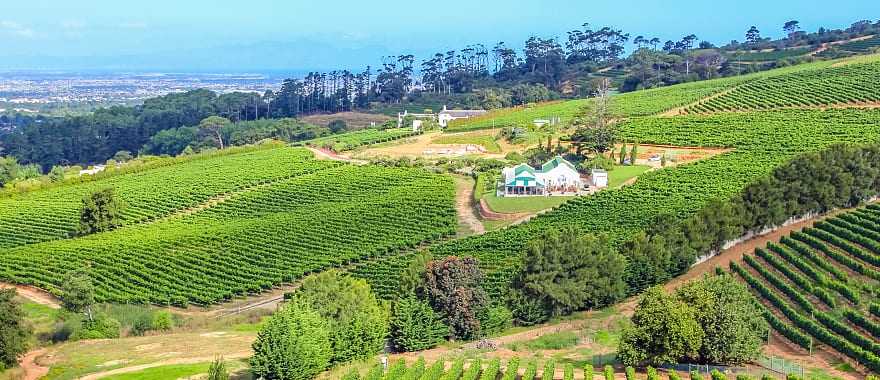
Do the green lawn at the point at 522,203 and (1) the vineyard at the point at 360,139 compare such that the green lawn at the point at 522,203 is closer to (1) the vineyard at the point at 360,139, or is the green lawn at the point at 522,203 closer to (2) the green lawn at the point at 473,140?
(2) the green lawn at the point at 473,140

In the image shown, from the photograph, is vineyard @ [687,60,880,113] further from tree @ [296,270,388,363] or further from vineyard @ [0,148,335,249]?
tree @ [296,270,388,363]

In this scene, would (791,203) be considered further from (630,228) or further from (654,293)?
(654,293)

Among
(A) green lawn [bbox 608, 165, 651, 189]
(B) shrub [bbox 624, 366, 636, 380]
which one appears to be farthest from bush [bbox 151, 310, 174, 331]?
(A) green lawn [bbox 608, 165, 651, 189]

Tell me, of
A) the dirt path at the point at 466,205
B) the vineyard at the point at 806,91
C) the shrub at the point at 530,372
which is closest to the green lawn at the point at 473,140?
the dirt path at the point at 466,205

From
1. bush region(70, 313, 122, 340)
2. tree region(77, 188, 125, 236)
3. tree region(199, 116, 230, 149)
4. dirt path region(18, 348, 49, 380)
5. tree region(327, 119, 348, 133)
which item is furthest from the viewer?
tree region(199, 116, 230, 149)

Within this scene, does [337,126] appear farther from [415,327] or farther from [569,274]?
[415,327]

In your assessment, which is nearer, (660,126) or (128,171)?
(660,126)

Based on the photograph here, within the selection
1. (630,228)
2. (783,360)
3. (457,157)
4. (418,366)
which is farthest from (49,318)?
(457,157)
